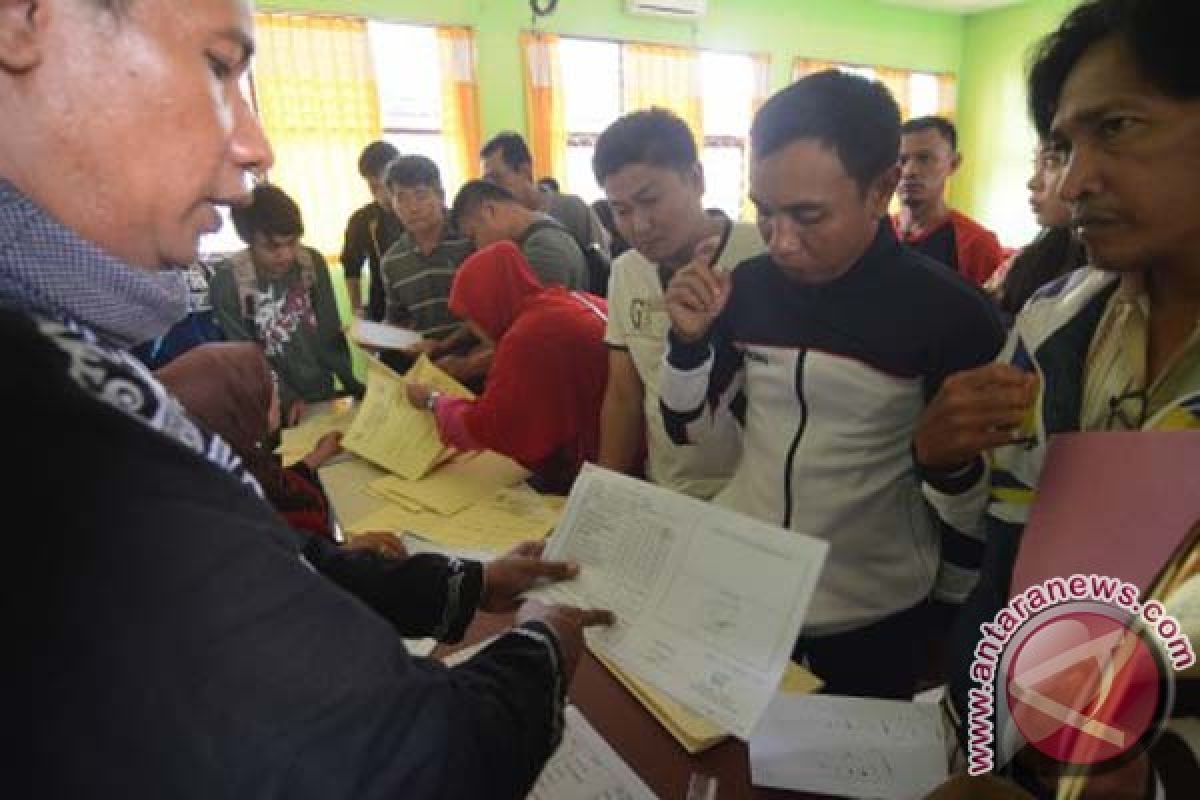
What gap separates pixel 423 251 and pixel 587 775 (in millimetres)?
2538

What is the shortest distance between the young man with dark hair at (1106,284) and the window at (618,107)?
173 inches

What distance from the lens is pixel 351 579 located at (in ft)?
3.03

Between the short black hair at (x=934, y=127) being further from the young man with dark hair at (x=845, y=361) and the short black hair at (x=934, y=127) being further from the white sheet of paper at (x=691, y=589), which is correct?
the white sheet of paper at (x=691, y=589)

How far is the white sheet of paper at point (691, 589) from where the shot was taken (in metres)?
0.71

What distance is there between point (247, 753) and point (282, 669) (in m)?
0.04

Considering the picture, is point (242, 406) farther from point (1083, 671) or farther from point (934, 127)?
point (934, 127)

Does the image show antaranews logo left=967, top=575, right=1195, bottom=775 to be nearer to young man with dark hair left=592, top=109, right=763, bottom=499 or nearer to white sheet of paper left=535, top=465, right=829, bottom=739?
white sheet of paper left=535, top=465, right=829, bottom=739

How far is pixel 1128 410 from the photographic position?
0.69m

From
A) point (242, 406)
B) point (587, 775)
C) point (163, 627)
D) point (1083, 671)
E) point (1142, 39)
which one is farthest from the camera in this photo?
point (242, 406)

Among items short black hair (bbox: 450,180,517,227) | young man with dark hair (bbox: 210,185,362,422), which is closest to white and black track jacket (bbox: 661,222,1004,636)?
short black hair (bbox: 450,180,517,227)

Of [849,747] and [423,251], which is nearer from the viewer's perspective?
[849,747]

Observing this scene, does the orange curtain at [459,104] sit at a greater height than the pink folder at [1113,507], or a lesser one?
greater

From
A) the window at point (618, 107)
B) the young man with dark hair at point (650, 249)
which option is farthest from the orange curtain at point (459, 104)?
the young man with dark hair at point (650, 249)

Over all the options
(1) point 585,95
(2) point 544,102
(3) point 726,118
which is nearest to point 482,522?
(2) point 544,102
